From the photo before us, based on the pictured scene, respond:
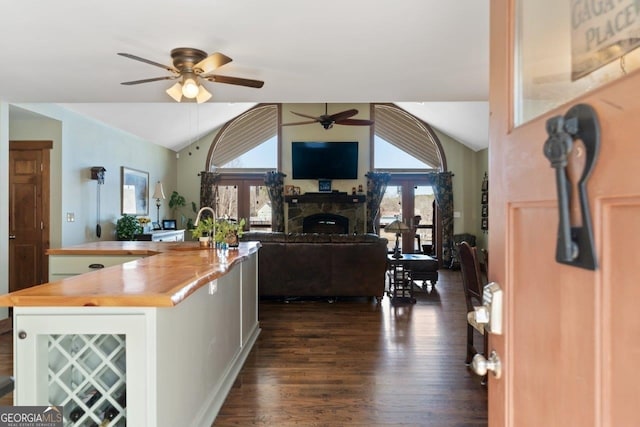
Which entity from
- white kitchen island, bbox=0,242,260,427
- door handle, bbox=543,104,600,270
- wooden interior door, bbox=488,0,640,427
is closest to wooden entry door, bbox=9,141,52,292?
white kitchen island, bbox=0,242,260,427

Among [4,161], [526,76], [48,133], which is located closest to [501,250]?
[526,76]

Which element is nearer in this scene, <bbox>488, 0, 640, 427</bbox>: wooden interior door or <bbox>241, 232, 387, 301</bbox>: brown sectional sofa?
<bbox>488, 0, 640, 427</bbox>: wooden interior door

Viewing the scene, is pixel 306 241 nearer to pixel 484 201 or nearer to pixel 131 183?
pixel 131 183

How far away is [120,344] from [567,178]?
1.80 m

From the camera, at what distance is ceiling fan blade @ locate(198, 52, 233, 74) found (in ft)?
7.88

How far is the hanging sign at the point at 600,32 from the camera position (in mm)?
506

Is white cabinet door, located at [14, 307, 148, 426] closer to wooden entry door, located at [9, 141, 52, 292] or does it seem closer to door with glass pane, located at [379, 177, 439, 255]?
wooden entry door, located at [9, 141, 52, 292]

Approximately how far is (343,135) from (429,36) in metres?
6.50

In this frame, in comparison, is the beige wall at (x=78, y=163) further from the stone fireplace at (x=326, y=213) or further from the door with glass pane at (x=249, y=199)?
the stone fireplace at (x=326, y=213)

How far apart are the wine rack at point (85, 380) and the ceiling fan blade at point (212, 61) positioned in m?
1.78

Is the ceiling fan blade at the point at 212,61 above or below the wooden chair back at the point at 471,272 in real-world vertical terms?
above

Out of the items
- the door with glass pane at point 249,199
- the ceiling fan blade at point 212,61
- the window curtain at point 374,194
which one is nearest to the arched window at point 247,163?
the door with glass pane at point 249,199

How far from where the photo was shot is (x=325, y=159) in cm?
865

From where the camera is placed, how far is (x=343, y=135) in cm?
880
